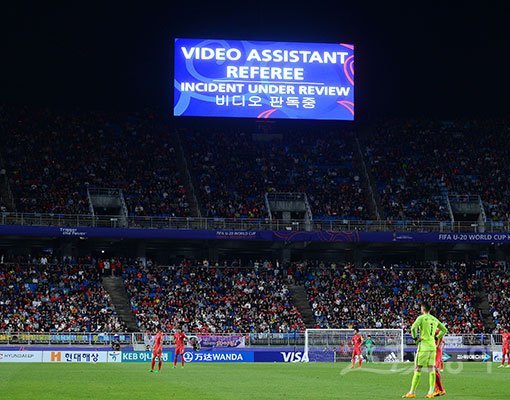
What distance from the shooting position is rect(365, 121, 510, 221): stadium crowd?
76750mm

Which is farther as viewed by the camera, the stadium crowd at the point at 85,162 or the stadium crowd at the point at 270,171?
the stadium crowd at the point at 270,171

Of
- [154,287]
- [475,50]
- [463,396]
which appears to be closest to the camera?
[463,396]

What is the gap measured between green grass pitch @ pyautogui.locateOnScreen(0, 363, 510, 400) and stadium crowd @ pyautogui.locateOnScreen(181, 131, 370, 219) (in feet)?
115

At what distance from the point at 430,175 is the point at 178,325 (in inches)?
1120

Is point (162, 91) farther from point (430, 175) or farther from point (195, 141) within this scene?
A: point (430, 175)

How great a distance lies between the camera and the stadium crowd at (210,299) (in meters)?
63.8

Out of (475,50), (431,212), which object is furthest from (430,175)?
(475,50)

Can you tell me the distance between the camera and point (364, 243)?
74812mm

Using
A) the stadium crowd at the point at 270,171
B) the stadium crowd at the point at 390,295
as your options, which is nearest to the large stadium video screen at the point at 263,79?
the stadium crowd at the point at 270,171

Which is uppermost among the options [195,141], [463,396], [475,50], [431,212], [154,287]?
[475,50]

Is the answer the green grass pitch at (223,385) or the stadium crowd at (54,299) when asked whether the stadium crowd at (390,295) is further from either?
the green grass pitch at (223,385)

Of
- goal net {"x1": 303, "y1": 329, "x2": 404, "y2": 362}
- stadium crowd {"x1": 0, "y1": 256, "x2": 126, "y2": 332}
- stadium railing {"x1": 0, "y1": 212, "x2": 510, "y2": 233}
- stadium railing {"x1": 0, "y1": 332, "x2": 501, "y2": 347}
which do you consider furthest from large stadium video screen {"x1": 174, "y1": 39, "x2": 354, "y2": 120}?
goal net {"x1": 303, "y1": 329, "x2": 404, "y2": 362}

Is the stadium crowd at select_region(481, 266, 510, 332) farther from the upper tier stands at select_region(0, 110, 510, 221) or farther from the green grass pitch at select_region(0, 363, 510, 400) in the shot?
the green grass pitch at select_region(0, 363, 510, 400)

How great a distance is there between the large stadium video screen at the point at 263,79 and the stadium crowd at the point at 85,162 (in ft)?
17.4
